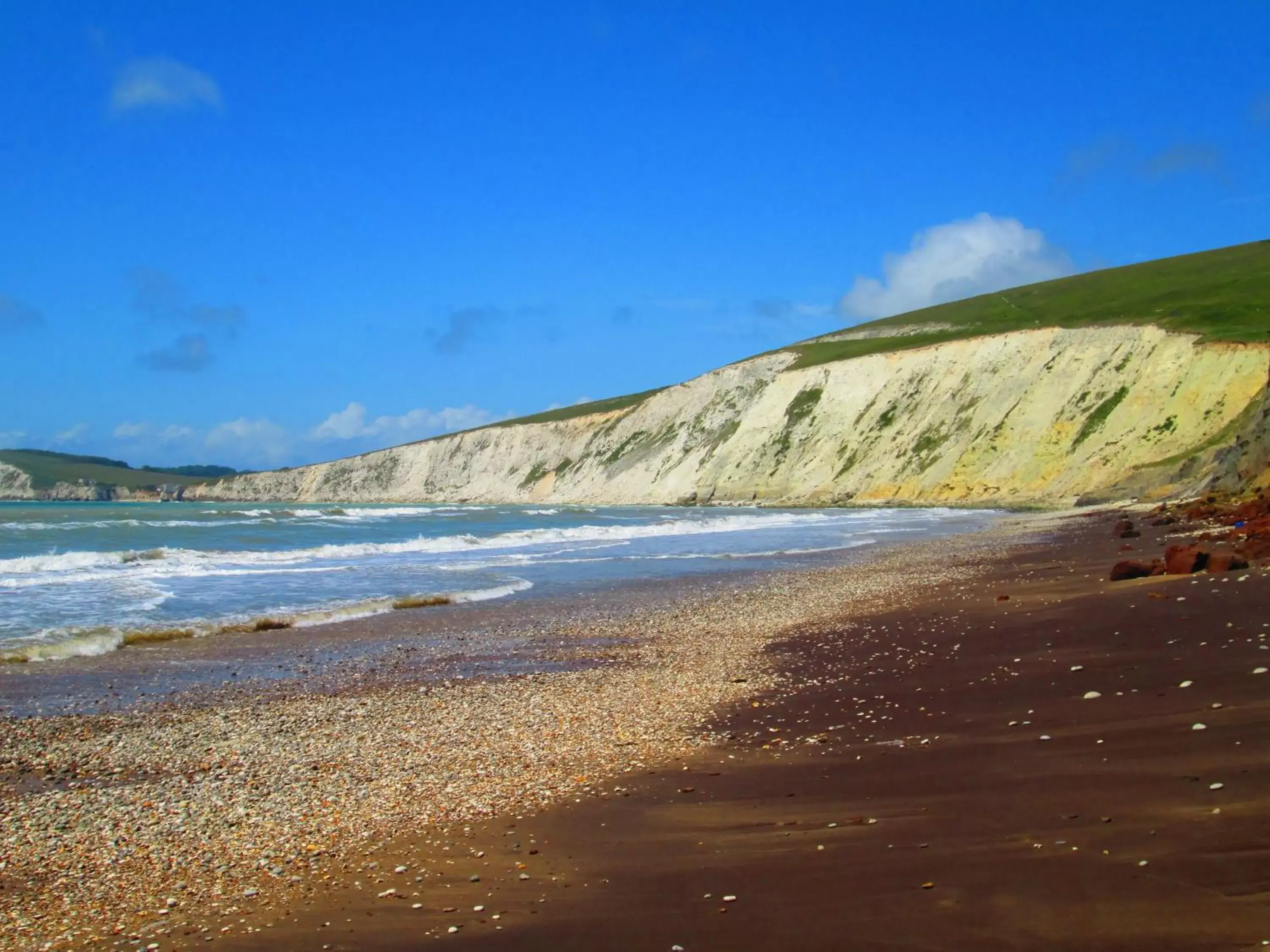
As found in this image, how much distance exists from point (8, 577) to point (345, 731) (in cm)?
1830

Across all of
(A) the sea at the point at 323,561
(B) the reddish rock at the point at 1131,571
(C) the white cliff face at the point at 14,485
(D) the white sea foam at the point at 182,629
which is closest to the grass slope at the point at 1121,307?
(A) the sea at the point at 323,561

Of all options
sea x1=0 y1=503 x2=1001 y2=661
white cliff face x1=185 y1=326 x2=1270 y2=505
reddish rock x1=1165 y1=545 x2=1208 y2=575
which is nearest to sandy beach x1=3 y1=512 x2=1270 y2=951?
reddish rock x1=1165 y1=545 x2=1208 y2=575

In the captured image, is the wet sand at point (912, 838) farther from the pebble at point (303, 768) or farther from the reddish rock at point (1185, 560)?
the reddish rock at point (1185, 560)

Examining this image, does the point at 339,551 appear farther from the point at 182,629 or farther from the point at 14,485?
the point at 14,485

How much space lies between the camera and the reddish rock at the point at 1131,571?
1429 cm

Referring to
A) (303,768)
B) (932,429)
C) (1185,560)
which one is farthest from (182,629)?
(932,429)

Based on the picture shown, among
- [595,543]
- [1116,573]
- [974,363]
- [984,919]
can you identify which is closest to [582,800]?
[984,919]

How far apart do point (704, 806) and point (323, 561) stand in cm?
2439

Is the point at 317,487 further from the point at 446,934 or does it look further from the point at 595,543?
the point at 446,934

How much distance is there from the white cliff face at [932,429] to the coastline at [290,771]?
34397mm

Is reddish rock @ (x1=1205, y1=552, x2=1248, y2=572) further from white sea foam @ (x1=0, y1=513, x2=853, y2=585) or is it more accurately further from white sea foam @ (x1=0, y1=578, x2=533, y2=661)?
white sea foam @ (x1=0, y1=513, x2=853, y2=585)

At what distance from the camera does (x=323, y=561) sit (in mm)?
29172

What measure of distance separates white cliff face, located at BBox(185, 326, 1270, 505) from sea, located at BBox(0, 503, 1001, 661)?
28.9 ft

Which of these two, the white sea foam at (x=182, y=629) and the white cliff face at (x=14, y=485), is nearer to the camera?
the white sea foam at (x=182, y=629)
